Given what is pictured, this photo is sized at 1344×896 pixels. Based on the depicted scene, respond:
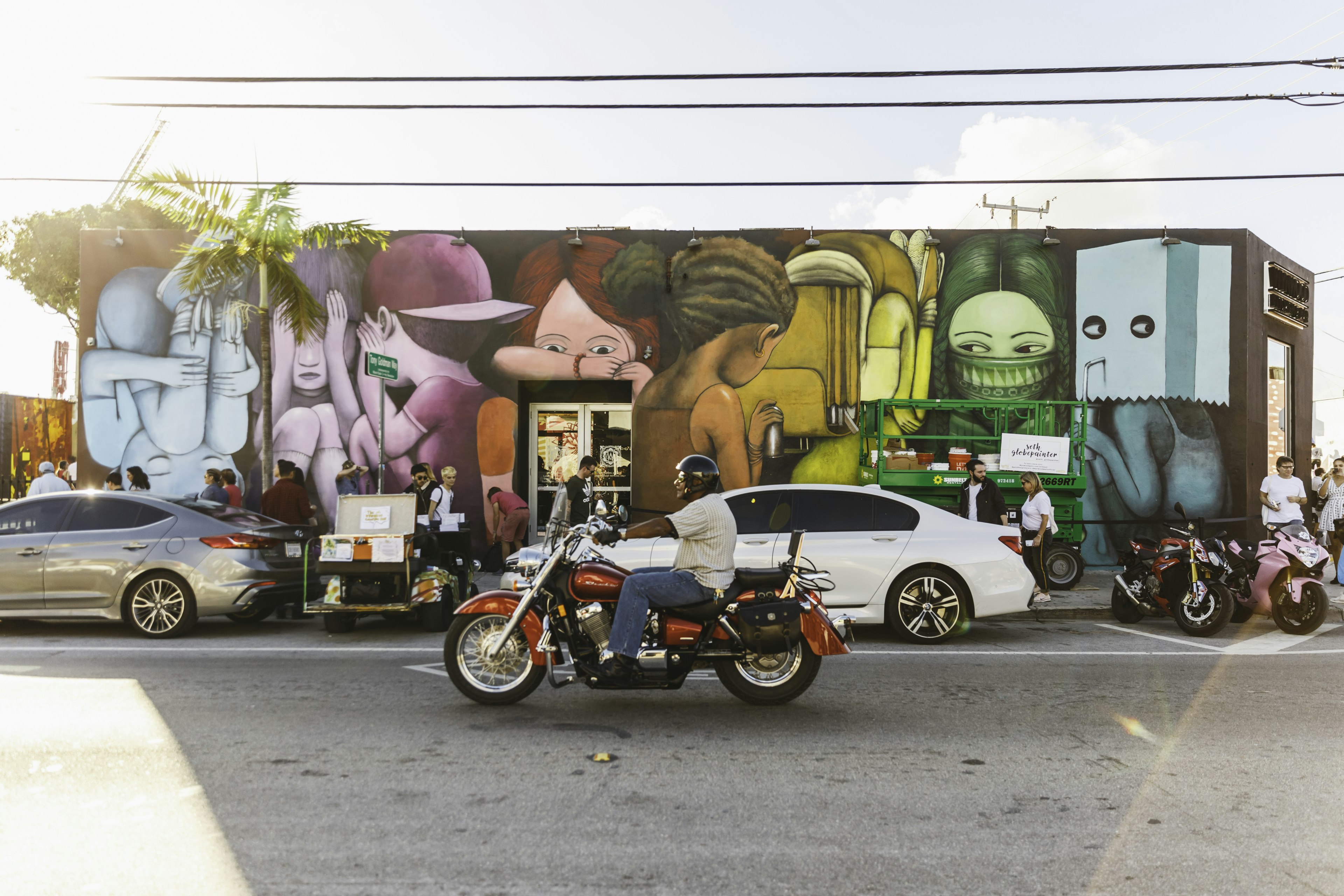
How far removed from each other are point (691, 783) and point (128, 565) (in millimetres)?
7617

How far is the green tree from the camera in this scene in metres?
30.8

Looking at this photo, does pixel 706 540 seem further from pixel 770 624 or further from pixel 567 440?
pixel 567 440

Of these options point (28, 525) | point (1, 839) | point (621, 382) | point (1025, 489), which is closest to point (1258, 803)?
point (1, 839)

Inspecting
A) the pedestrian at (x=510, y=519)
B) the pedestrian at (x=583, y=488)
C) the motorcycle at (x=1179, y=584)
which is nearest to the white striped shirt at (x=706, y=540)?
the motorcycle at (x=1179, y=584)

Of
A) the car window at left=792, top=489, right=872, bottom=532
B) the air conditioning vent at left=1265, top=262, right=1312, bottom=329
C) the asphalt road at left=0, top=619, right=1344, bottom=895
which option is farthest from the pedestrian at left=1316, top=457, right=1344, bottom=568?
the car window at left=792, top=489, right=872, bottom=532

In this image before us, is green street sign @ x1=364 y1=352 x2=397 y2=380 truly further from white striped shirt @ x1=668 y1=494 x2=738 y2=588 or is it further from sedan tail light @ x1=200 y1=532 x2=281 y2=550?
white striped shirt @ x1=668 y1=494 x2=738 y2=588

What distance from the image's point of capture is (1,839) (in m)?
3.97

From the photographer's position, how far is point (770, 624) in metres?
6.07

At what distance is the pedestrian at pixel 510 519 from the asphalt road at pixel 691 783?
6556 mm

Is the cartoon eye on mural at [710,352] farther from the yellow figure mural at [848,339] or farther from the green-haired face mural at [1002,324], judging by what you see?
the green-haired face mural at [1002,324]

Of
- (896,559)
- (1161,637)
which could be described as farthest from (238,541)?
(1161,637)

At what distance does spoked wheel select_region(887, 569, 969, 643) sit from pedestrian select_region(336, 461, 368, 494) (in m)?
8.70

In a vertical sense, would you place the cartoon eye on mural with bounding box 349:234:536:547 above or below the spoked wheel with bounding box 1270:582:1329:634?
above

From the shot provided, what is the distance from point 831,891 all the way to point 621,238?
1395 cm
